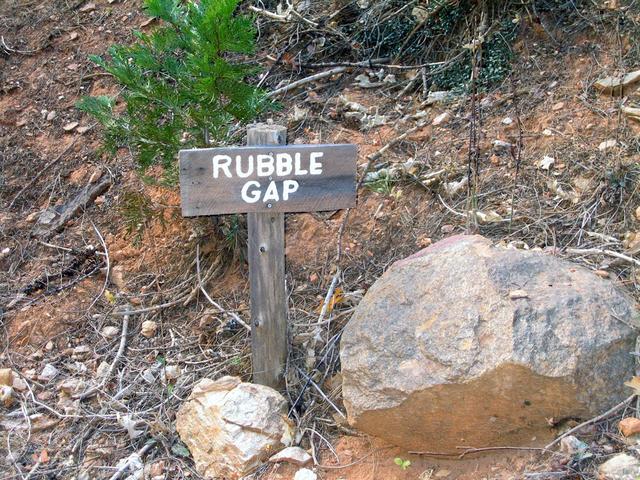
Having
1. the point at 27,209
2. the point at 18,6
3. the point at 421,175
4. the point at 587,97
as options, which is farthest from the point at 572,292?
the point at 18,6

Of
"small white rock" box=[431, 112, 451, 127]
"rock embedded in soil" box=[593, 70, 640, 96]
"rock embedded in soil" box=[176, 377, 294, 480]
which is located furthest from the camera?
"small white rock" box=[431, 112, 451, 127]

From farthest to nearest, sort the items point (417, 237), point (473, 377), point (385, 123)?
point (385, 123)
point (417, 237)
point (473, 377)

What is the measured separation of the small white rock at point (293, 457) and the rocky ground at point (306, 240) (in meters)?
0.06

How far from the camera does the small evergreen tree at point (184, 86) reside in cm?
323

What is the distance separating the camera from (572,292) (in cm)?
273

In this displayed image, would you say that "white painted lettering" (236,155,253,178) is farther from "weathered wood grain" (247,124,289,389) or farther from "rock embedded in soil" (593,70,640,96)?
"rock embedded in soil" (593,70,640,96)

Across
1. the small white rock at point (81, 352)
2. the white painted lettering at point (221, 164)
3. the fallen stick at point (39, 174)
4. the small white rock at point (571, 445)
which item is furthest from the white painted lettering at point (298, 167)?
the fallen stick at point (39, 174)

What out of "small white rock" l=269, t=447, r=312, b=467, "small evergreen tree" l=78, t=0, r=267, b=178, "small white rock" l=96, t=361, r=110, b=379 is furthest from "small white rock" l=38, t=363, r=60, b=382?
"small white rock" l=269, t=447, r=312, b=467

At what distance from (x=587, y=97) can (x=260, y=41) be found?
254cm

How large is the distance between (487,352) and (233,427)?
3.53 feet

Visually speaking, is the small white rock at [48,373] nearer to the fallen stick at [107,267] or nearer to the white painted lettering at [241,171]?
the fallen stick at [107,267]

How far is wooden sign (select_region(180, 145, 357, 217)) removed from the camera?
2.83 meters

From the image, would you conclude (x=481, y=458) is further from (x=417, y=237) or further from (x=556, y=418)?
(x=417, y=237)

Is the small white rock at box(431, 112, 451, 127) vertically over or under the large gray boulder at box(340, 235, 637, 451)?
over
